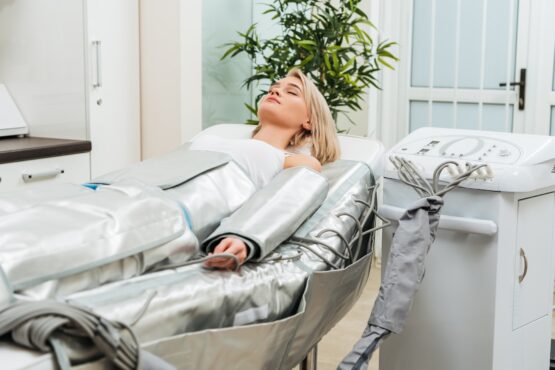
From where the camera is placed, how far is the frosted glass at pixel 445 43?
160 inches

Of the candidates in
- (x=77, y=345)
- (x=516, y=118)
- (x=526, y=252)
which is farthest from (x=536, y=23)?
(x=77, y=345)

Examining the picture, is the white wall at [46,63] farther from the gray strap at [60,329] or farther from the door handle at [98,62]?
the gray strap at [60,329]

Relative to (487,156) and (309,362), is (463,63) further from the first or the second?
(309,362)

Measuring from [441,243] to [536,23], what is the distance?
7.09ft

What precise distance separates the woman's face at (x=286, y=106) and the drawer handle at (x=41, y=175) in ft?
3.16

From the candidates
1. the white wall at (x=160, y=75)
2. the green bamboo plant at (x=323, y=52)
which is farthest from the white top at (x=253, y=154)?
the green bamboo plant at (x=323, y=52)

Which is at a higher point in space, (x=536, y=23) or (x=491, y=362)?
(x=536, y=23)

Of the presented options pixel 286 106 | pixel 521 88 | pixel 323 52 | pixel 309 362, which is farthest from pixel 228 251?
pixel 521 88

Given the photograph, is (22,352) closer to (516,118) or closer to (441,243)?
(441,243)

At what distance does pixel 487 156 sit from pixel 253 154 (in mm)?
617

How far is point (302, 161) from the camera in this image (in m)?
2.24

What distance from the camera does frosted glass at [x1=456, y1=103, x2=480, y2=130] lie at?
13.3ft

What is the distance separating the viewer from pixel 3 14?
3.27 meters

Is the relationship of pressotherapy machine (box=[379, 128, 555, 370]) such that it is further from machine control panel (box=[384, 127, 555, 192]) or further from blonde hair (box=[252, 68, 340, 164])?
blonde hair (box=[252, 68, 340, 164])
